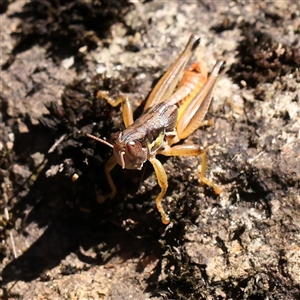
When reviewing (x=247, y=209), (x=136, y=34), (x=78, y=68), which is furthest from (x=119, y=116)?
(x=247, y=209)

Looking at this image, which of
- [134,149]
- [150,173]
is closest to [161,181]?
[150,173]

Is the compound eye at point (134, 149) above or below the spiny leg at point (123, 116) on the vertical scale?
above

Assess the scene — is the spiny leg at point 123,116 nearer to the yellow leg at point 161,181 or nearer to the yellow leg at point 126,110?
the yellow leg at point 126,110

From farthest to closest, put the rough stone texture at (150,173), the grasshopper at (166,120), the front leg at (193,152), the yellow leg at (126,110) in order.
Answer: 1. the yellow leg at (126,110)
2. the front leg at (193,152)
3. the rough stone texture at (150,173)
4. the grasshopper at (166,120)

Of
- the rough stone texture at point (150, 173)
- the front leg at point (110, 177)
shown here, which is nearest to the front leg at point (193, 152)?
the rough stone texture at point (150, 173)

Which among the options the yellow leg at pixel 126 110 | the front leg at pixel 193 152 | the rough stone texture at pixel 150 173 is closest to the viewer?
the rough stone texture at pixel 150 173

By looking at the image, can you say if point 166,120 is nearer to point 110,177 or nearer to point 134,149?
point 134,149
